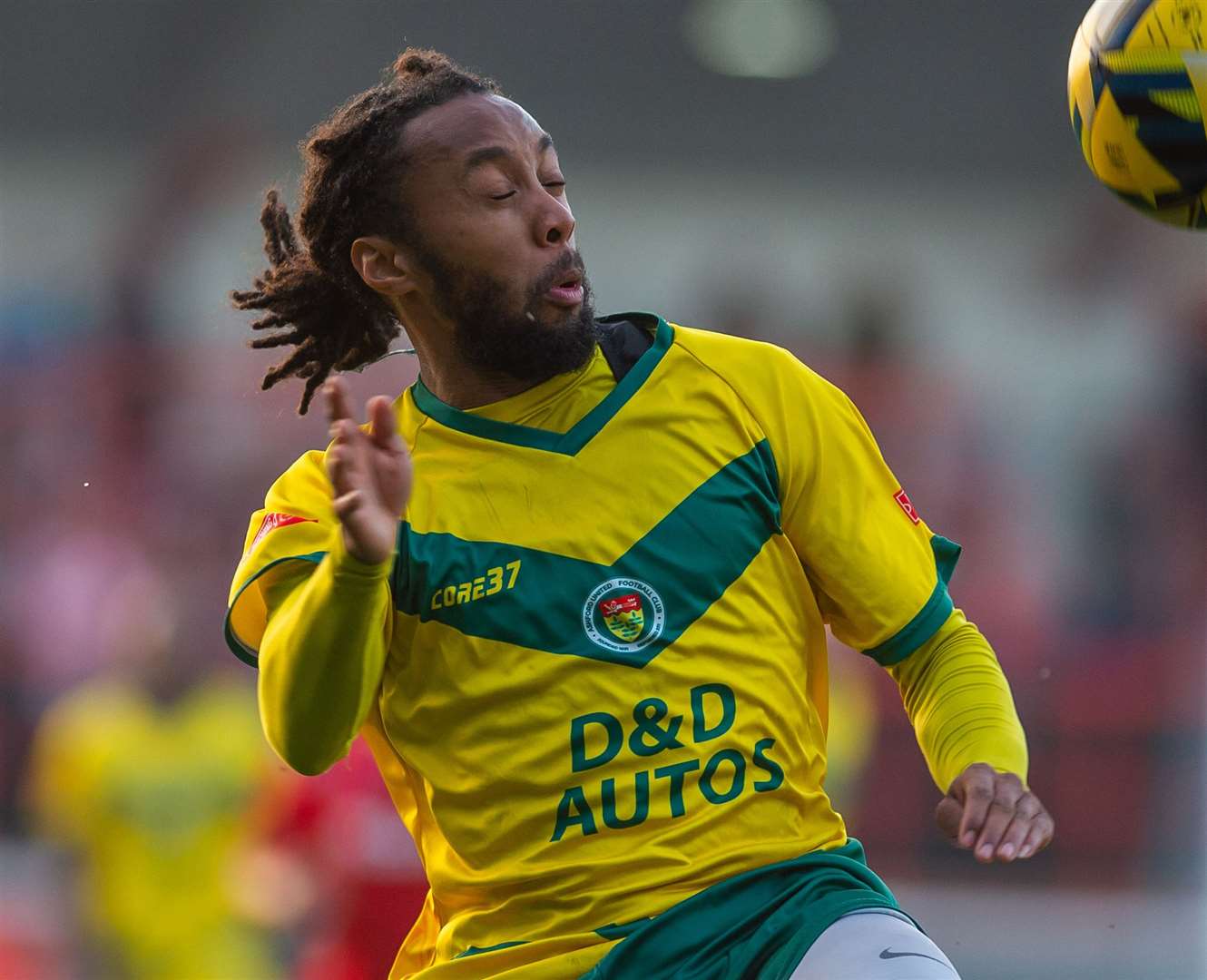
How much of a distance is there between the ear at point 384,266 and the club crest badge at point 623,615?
0.65 metres

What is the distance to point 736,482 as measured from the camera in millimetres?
2686

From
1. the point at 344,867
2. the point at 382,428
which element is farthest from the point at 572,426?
the point at 344,867

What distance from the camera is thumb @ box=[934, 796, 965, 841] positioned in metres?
2.39

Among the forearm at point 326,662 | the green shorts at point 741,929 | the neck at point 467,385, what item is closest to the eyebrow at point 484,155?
the neck at point 467,385

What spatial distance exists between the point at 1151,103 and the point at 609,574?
3.98ft

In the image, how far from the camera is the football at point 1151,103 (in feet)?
9.58

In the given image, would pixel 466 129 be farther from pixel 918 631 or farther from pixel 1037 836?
pixel 1037 836

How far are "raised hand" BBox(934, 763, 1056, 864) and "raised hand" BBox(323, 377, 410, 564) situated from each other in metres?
0.82

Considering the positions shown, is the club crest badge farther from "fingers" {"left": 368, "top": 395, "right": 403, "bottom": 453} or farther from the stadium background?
the stadium background

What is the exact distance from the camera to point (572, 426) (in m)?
2.75

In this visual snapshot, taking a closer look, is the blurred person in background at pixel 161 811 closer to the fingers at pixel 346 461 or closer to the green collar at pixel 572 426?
the green collar at pixel 572 426

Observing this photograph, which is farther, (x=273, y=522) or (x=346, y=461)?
(x=273, y=522)

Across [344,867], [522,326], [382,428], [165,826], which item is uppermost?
[522,326]

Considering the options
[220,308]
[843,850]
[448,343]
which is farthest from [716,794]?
[220,308]
